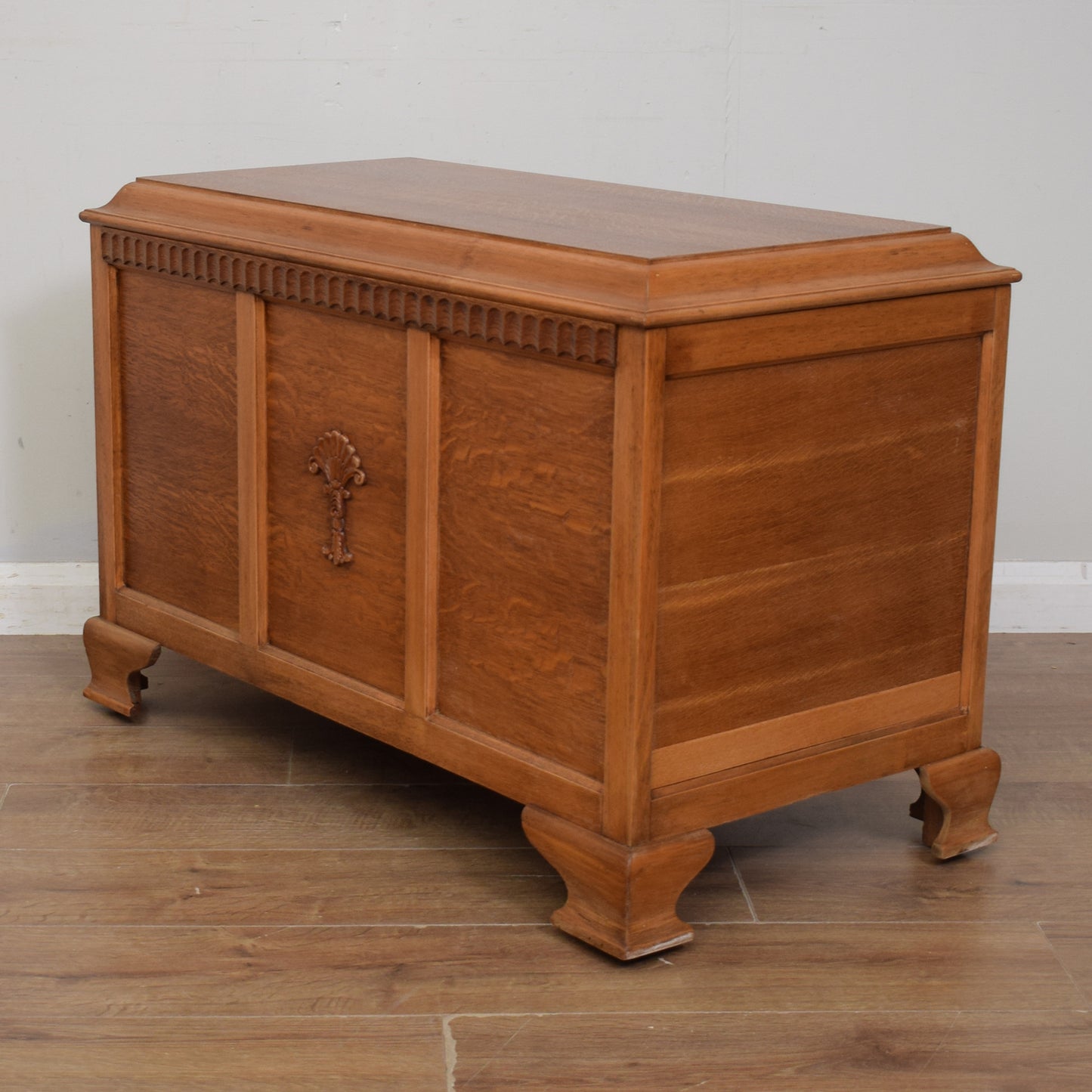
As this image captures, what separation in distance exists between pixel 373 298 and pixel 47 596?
1.14 meters

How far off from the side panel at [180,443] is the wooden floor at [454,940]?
0.23 metres

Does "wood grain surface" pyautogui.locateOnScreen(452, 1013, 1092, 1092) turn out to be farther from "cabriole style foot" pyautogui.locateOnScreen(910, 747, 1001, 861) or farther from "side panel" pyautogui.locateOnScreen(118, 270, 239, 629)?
"side panel" pyautogui.locateOnScreen(118, 270, 239, 629)

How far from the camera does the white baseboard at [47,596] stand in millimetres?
2713

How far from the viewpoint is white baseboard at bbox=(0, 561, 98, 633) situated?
2.71m

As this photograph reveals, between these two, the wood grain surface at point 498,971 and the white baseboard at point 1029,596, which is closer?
the wood grain surface at point 498,971

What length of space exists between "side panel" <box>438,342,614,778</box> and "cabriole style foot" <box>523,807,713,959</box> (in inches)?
2.9

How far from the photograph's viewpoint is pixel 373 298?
5.91 feet

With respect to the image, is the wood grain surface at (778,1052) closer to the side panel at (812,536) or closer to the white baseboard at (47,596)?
the side panel at (812,536)

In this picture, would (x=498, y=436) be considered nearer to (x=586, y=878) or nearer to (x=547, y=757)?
(x=547, y=757)

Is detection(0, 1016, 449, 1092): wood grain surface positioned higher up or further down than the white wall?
further down

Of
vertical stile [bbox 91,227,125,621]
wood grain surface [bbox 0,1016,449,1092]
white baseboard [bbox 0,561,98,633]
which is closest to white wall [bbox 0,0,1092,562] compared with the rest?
white baseboard [bbox 0,561,98,633]

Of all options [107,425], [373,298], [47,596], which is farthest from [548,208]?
[47,596]

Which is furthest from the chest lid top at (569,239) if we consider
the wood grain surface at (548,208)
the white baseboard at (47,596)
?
the white baseboard at (47,596)

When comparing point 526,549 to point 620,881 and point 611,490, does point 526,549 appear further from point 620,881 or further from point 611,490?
point 620,881
